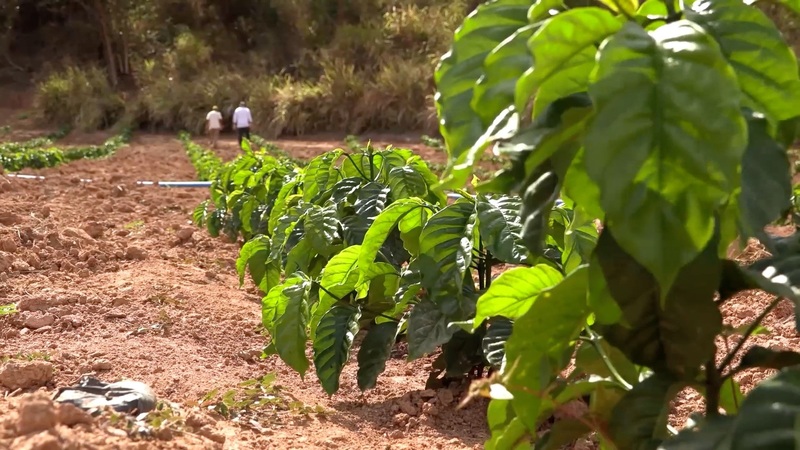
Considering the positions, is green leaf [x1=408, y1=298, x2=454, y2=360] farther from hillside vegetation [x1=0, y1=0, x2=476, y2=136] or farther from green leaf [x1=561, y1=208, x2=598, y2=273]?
hillside vegetation [x1=0, y1=0, x2=476, y2=136]

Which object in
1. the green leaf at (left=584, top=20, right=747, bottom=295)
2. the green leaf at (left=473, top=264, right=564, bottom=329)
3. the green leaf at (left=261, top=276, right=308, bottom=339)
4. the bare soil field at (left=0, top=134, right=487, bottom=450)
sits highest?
the green leaf at (left=584, top=20, right=747, bottom=295)

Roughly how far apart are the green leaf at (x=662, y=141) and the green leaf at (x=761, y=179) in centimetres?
14

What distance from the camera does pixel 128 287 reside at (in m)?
4.22

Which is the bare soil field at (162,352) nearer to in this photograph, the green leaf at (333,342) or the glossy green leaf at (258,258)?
the green leaf at (333,342)

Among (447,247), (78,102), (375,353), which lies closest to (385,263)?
(375,353)

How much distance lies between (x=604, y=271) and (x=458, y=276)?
116 centimetres

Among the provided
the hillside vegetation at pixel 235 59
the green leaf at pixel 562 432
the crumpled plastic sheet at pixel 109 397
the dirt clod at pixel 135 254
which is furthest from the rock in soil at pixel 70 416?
the hillside vegetation at pixel 235 59

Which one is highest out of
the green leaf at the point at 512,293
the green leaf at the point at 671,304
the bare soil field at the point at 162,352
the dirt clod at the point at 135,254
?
the green leaf at the point at 671,304

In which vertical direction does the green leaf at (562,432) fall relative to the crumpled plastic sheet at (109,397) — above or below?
above

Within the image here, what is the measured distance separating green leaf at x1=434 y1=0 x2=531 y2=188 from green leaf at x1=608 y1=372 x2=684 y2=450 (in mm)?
407

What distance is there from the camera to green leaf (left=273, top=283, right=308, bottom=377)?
8.52 ft

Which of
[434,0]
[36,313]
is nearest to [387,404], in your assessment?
[36,313]

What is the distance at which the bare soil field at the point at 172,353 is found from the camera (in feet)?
6.32

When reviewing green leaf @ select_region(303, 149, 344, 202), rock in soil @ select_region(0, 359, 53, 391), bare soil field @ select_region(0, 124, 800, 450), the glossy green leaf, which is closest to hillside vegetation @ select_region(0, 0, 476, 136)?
bare soil field @ select_region(0, 124, 800, 450)
